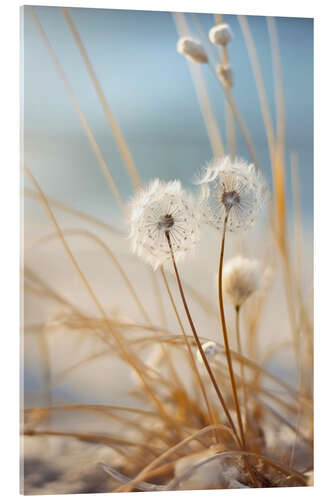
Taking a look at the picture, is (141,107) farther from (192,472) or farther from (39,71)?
(192,472)

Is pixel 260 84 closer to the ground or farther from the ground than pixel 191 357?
farther from the ground

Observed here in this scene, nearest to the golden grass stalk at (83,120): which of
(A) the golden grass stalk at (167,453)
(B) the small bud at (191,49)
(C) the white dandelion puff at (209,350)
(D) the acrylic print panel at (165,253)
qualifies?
(D) the acrylic print panel at (165,253)

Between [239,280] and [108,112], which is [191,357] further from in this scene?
[108,112]

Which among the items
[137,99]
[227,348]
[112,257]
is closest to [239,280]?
[227,348]

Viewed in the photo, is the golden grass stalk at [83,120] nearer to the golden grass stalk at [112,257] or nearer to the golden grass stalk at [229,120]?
the golden grass stalk at [112,257]

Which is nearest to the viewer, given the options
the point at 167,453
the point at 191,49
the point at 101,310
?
the point at 167,453

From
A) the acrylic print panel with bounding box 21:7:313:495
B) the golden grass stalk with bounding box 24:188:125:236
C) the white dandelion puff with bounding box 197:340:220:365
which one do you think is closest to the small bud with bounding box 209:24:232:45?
the acrylic print panel with bounding box 21:7:313:495

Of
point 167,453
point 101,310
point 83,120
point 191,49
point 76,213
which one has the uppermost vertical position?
point 191,49
